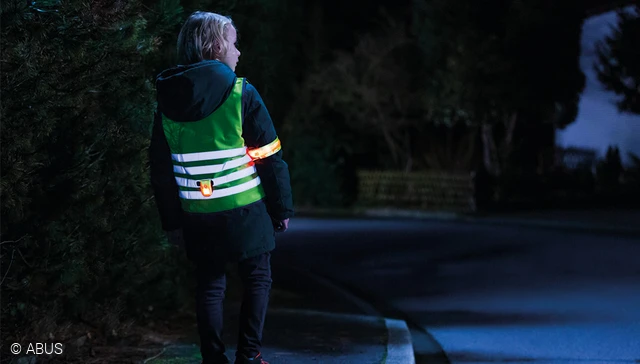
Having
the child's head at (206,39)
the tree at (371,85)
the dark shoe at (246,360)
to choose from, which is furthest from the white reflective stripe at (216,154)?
the tree at (371,85)

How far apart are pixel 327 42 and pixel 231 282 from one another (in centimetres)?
2190

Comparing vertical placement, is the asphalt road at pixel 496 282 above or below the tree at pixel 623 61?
below

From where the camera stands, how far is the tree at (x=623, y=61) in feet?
76.3

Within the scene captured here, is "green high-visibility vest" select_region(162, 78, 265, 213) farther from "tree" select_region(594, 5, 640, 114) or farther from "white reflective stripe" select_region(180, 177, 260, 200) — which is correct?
"tree" select_region(594, 5, 640, 114)

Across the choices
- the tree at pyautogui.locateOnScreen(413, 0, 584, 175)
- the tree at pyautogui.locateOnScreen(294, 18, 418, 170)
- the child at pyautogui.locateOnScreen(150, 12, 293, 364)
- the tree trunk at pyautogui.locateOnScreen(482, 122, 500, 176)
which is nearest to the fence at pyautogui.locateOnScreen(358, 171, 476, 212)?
the tree at pyautogui.locateOnScreen(294, 18, 418, 170)

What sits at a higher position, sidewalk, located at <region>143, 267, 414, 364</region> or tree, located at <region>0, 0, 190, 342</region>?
tree, located at <region>0, 0, 190, 342</region>

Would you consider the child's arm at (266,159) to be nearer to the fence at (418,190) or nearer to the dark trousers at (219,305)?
Answer: the dark trousers at (219,305)

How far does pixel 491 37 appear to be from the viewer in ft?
82.2

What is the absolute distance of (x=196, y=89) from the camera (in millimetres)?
5430

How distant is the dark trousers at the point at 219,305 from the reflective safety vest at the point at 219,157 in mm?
381

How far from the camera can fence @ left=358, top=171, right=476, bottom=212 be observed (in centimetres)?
2475

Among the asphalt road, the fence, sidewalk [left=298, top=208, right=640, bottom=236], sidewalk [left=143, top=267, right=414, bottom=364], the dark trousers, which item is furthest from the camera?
the fence

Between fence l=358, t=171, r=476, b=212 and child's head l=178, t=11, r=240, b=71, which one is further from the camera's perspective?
fence l=358, t=171, r=476, b=212

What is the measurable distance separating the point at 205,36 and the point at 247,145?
0.60 meters
